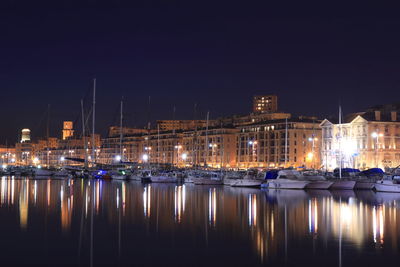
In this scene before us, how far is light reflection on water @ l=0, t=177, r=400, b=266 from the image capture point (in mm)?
25500

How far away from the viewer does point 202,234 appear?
32.1m

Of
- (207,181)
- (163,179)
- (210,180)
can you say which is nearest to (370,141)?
(210,180)

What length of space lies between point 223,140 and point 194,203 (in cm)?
12974

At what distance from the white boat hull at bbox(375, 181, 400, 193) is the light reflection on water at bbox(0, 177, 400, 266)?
20.2 m

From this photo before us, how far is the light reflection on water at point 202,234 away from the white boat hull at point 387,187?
20175 mm

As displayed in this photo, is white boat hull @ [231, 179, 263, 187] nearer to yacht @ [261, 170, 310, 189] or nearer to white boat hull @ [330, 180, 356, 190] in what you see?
yacht @ [261, 170, 310, 189]

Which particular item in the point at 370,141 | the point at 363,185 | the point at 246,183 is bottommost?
the point at 363,185

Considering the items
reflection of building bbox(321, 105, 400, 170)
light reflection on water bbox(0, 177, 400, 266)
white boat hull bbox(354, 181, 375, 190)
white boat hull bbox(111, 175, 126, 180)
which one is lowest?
light reflection on water bbox(0, 177, 400, 266)

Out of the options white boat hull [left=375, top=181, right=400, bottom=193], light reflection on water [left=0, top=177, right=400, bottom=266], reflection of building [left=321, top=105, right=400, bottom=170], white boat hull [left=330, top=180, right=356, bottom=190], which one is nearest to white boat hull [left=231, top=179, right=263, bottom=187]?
white boat hull [left=330, top=180, right=356, bottom=190]

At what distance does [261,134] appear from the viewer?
570ft

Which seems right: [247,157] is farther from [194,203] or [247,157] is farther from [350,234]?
[350,234]

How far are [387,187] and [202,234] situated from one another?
45.0 meters

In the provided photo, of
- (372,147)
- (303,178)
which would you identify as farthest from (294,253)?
(372,147)

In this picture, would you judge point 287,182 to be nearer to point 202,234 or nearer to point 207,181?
point 207,181
